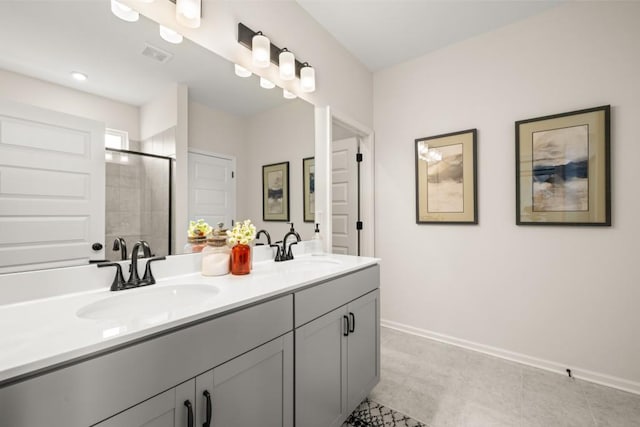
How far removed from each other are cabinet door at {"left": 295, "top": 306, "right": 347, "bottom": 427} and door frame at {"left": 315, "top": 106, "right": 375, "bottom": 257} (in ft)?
3.13

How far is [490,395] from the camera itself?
5.97 feet

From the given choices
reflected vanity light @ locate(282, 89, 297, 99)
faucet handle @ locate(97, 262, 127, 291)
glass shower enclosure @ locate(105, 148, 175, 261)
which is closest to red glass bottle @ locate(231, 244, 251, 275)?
glass shower enclosure @ locate(105, 148, 175, 261)

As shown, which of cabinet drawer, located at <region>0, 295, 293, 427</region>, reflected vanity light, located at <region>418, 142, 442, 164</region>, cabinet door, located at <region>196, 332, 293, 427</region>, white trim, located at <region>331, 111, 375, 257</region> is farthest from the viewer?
white trim, located at <region>331, 111, 375, 257</region>

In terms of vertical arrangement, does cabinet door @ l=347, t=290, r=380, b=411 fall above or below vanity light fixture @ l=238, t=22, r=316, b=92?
below

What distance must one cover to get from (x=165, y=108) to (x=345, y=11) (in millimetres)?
1602

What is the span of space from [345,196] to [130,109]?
6.58 feet

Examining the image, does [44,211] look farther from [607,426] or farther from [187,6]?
[607,426]

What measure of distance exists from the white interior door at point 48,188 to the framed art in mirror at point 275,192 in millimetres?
905

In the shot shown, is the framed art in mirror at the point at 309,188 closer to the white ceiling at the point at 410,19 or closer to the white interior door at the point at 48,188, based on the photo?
the white ceiling at the point at 410,19

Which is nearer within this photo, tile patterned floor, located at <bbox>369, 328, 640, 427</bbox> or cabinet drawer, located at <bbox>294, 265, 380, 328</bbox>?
cabinet drawer, located at <bbox>294, 265, 380, 328</bbox>

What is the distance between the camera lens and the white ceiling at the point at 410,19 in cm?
206

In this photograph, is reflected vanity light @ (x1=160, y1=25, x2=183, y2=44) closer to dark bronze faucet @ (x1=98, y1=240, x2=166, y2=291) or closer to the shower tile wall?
the shower tile wall

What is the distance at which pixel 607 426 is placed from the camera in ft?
5.09

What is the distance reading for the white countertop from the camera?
0.59m
